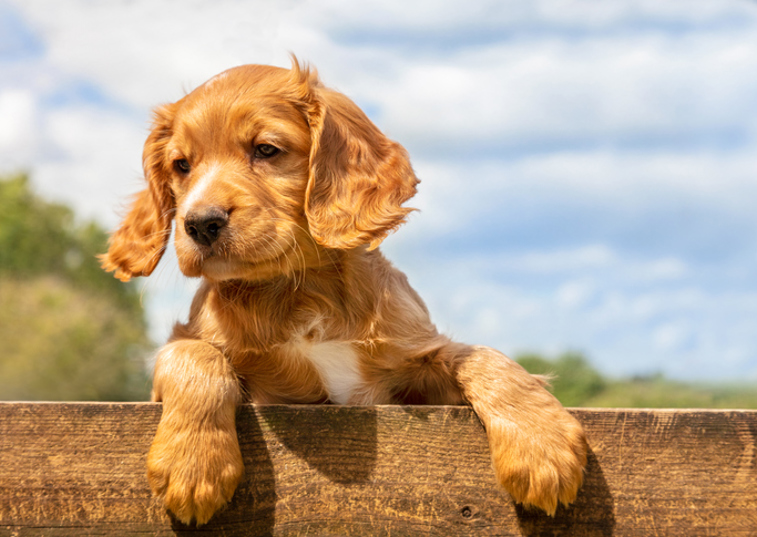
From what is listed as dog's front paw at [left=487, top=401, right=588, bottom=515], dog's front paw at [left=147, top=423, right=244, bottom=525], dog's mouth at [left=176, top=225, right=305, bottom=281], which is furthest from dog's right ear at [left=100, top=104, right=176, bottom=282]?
dog's front paw at [left=487, top=401, right=588, bottom=515]

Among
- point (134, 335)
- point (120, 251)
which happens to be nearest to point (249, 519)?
point (120, 251)

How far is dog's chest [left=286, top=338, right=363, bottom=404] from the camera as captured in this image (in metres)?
2.64

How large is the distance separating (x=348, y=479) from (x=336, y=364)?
0.47 meters

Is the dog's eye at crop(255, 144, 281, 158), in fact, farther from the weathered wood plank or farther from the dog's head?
the weathered wood plank

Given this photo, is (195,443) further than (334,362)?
No

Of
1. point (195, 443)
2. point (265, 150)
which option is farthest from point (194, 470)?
point (265, 150)

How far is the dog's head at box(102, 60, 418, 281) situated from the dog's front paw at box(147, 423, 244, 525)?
597 millimetres

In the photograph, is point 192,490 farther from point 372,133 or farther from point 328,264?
point 372,133

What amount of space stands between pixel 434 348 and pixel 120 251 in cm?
144

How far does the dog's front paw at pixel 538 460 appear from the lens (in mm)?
2270

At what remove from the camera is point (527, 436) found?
2316mm

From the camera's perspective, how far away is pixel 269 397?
2.70 metres

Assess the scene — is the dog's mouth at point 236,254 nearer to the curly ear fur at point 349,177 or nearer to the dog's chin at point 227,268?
the dog's chin at point 227,268

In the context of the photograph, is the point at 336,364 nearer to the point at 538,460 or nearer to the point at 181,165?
the point at 538,460
